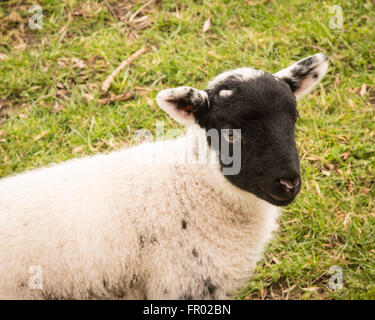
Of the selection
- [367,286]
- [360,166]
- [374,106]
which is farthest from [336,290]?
[374,106]

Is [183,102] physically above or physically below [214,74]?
below

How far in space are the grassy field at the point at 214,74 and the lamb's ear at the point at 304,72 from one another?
1.66 metres

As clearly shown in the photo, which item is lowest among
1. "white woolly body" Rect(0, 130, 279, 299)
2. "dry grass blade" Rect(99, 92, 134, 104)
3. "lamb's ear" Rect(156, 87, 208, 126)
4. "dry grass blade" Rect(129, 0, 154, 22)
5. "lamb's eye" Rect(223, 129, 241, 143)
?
"white woolly body" Rect(0, 130, 279, 299)

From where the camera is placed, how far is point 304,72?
353cm

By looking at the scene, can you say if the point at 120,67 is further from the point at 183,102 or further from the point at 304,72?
the point at 304,72

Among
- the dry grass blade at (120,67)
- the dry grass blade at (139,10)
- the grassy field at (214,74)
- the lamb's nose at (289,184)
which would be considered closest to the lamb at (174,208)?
the lamb's nose at (289,184)

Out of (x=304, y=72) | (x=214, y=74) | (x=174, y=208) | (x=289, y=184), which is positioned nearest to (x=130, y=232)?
(x=174, y=208)

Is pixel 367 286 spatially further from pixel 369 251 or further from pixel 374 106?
pixel 374 106

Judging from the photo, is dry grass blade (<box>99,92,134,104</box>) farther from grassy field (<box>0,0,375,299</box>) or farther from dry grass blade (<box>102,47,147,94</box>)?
dry grass blade (<box>102,47,147,94</box>)

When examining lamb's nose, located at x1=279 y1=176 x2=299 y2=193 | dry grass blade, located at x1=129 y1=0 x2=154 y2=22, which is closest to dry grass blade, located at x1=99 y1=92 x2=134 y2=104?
dry grass blade, located at x1=129 y1=0 x2=154 y2=22

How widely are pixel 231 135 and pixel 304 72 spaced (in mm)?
945

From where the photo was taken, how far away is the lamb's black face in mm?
3027

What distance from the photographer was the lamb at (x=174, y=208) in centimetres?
308

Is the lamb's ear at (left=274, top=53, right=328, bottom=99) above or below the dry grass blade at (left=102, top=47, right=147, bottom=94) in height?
below
